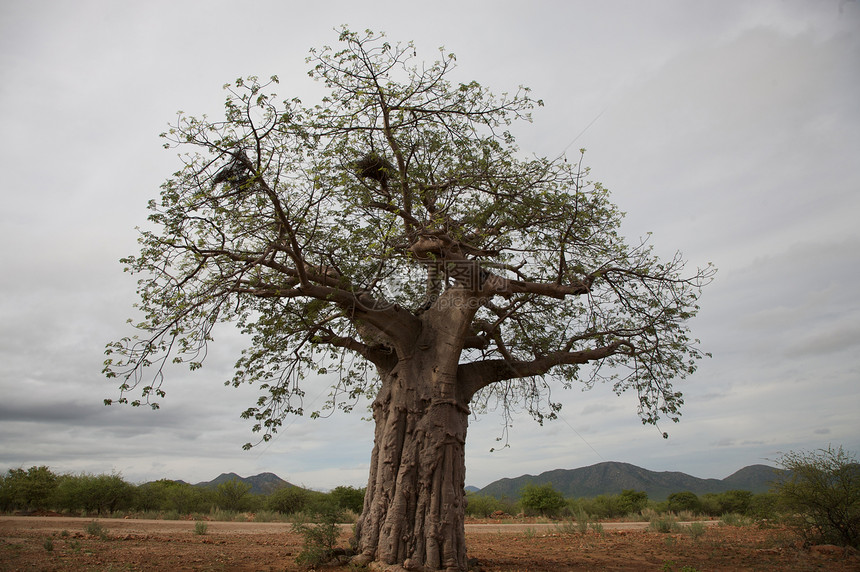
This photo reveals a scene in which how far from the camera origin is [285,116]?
6.11m

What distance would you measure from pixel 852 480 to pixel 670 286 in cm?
478

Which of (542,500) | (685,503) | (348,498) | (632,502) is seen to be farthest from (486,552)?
(685,503)

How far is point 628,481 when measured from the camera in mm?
60438

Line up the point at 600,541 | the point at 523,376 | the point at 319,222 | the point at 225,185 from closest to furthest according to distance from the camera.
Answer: the point at 225,185, the point at 319,222, the point at 523,376, the point at 600,541

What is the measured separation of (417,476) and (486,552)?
10.6 feet

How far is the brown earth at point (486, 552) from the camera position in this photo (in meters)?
7.17

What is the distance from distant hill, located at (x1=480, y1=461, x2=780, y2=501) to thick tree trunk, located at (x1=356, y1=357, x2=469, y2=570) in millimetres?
48178

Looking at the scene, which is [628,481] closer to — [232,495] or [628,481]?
[628,481]

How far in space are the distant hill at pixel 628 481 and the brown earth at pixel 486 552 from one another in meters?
43.7

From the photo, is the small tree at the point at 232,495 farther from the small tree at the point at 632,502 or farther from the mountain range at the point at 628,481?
the mountain range at the point at 628,481

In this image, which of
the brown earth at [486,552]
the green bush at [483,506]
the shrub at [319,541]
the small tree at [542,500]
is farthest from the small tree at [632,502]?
the shrub at [319,541]

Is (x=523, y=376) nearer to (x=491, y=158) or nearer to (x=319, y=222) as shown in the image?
(x=491, y=158)

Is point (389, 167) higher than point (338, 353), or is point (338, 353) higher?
point (389, 167)

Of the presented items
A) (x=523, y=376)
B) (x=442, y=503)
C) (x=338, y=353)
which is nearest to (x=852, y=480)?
(x=523, y=376)
